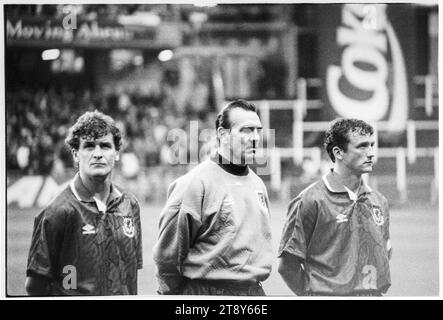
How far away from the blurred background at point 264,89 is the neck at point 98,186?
311 millimetres

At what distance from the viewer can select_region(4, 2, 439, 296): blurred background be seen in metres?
3.43

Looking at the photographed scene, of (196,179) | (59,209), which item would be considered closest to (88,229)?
(59,209)

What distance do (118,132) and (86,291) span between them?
626 mm

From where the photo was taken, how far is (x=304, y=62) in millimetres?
3783

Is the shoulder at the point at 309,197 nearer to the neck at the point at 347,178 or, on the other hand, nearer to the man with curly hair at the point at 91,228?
the neck at the point at 347,178

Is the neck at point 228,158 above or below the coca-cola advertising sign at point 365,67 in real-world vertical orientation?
below

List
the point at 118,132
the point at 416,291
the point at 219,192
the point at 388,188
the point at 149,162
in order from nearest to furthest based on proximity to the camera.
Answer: the point at 219,192 < the point at 118,132 < the point at 416,291 < the point at 388,188 < the point at 149,162

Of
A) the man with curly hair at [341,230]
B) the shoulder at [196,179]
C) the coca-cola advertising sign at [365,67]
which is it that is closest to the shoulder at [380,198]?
the man with curly hair at [341,230]

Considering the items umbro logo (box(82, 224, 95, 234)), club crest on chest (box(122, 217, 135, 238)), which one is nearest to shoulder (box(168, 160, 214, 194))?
club crest on chest (box(122, 217, 135, 238))

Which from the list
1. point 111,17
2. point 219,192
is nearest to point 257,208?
point 219,192

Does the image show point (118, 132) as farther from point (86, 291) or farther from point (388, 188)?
point (388, 188)

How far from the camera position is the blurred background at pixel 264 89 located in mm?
3430

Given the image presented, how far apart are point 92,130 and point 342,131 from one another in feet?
3.15

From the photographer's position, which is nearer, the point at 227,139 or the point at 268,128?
the point at 227,139
